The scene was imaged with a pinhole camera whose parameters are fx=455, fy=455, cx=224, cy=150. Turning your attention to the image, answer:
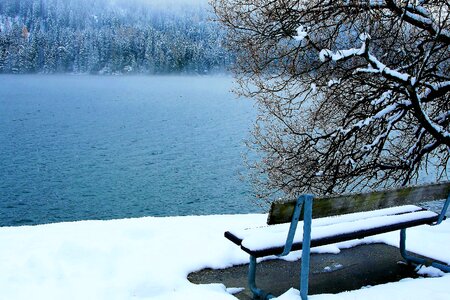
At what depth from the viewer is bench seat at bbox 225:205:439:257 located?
3834mm

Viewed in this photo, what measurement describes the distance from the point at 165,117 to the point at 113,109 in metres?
12.3

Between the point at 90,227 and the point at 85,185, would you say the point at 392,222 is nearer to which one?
the point at 90,227

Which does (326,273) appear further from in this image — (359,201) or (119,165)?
(119,165)

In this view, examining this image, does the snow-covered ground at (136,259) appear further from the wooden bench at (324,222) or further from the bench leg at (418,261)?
the wooden bench at (324,222)

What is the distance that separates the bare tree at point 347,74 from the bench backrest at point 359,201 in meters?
2.86

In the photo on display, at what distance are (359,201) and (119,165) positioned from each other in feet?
90.1

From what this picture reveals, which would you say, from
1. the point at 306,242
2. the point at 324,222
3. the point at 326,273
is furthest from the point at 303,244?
the point at 326,273

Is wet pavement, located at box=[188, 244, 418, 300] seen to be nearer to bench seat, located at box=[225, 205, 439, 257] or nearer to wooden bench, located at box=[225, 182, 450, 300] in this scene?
wooden bench, located at box=[225, 182, 450, 300]

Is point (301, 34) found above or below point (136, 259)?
above

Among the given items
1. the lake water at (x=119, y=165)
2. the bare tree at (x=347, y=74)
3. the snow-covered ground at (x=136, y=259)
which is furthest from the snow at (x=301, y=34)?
the lake water at (x=119, y=165)

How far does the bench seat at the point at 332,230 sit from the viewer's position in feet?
12.6

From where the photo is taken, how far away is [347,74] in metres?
8.74

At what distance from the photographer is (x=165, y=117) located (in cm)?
5531

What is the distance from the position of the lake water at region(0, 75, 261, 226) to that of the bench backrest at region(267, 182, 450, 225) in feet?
27.3
